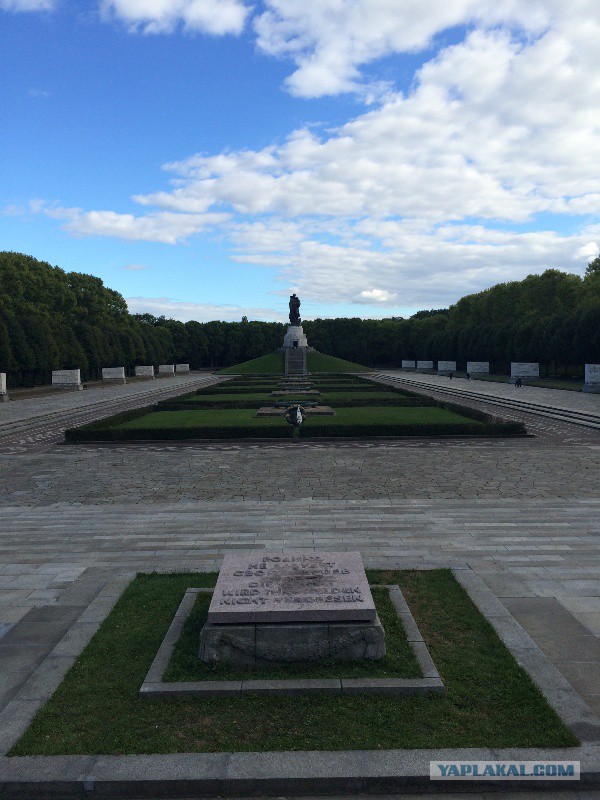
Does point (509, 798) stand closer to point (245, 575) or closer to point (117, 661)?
point (245, 575)

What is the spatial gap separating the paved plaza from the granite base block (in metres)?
2.02

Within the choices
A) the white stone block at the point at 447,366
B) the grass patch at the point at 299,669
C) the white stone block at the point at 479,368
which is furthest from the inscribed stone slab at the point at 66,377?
the grass patch at the point at 299,669

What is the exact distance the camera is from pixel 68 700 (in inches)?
202

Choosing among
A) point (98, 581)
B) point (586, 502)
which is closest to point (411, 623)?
point (98, 581)

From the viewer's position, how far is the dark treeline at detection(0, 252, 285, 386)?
51456 mm

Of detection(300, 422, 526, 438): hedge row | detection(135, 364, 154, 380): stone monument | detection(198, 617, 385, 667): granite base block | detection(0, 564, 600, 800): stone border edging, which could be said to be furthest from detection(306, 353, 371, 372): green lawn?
detection(0, 564, 600, 800): stone border edging

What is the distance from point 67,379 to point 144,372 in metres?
25.4

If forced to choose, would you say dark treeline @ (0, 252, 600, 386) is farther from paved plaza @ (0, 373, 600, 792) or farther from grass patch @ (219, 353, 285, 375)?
paved plaza @ (0, 373, 600, 792)

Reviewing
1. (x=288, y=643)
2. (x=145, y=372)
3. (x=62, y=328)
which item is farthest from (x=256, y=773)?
(x=145, y=372)

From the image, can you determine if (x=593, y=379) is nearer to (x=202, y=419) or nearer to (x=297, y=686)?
(x=202, y=419)

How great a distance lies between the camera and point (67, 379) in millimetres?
54094

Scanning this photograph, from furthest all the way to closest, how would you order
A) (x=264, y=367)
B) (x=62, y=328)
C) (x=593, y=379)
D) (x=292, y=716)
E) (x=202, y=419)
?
(x=264, y=367), (x=62, y=328), (x=593, y=379), (x=202, y=419), (x=292, y=716)

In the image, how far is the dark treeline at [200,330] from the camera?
173 feet

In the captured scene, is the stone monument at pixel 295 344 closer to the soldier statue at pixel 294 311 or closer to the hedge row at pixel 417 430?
the soldier statue at pixel 294 311
